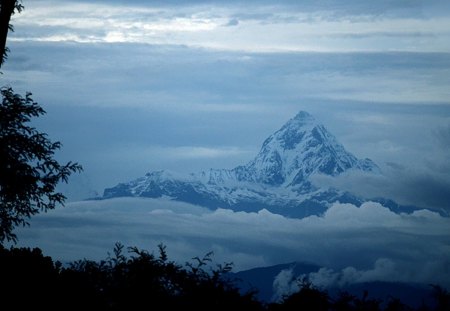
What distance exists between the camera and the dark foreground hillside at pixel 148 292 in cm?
2375

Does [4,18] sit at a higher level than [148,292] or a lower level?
higher

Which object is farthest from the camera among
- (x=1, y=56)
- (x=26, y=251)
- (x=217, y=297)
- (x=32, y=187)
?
(x=32, y=187)

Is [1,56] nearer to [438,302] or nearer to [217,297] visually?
[217,297]

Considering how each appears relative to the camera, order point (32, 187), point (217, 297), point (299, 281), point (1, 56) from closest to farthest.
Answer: point (217, 297) → point (299, 281) → point (1, 56) → point (32, 187)

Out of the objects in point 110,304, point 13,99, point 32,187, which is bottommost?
point 110,304

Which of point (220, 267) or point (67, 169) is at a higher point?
point (67, 169)

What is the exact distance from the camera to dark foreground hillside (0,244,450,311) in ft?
77.9

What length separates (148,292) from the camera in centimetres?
2406

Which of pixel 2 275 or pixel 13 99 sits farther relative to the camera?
pixel 13 99

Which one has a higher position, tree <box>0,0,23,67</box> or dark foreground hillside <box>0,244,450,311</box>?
tree <box>0,0,23,67</box>

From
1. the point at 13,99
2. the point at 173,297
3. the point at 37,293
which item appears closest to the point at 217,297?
the point at 173,297

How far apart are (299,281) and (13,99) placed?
50.8ft

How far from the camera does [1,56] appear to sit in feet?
101

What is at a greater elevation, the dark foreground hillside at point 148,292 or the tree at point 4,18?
the tree at point 4,18
